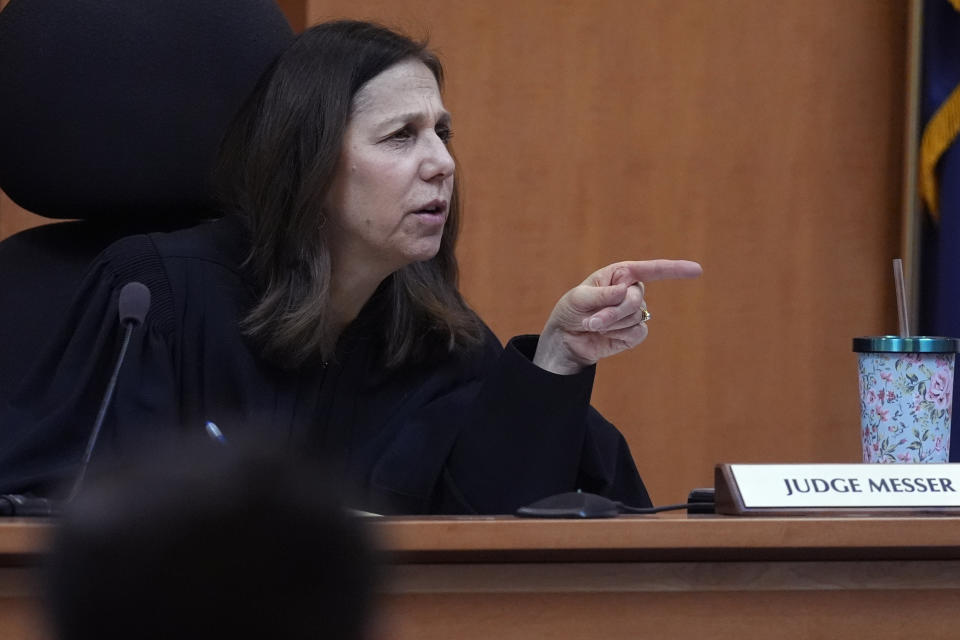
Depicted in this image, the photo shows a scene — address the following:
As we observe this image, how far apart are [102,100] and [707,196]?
1446mm

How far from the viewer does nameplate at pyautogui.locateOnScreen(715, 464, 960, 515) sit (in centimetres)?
114

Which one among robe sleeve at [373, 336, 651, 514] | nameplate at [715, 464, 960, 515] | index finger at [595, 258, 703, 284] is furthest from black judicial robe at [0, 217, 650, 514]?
nameplate at [715, 464, 960, 515]

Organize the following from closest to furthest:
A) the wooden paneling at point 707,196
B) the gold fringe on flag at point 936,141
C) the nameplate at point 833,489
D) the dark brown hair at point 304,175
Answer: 1. the nameplate at point 833,489
2. the dark brown hair at point 304,175
3. the gold fringe on flag at point 936,141
4. the wooden paneling at point 707,196

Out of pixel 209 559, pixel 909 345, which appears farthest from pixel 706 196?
pixel 209 559

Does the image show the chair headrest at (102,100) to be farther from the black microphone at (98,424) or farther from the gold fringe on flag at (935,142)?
the gold fringe on flag at (935,142)

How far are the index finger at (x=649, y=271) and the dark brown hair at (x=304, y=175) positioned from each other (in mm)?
333

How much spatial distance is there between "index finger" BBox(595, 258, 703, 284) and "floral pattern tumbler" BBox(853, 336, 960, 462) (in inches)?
8.8

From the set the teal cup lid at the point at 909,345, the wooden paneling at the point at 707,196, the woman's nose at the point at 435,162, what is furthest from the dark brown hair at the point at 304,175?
the wooden paneling at the point at 707,196

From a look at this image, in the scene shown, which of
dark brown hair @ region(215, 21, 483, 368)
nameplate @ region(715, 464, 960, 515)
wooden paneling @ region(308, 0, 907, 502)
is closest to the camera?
nameplate @ region(715, 464, 960, 515)

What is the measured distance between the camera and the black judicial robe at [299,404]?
58.7 inches

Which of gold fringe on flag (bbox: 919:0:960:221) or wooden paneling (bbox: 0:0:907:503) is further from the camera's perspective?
wooden paneling (bbox: 0:0:907:503)

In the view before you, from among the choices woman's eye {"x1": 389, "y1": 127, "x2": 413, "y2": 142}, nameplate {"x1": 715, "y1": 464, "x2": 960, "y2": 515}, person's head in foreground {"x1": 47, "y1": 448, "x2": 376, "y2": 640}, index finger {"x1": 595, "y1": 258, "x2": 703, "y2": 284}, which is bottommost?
nameplate {"x1": 715, "y1": 464, "x2": 960, "y2": 515}

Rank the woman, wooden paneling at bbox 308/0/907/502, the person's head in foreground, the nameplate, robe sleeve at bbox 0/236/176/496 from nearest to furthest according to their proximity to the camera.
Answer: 1. the person's head in foreground
2. the nameplate
3. robe sleeve at bbox 0/236/176/496
4. the woman
5. wooden paneling at bbox 308/0/907/502

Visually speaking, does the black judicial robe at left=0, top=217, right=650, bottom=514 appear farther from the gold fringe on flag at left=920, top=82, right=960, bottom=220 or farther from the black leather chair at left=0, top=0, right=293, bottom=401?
the gold fringe on flag at left=920, top=82, right=960, bottom=220
